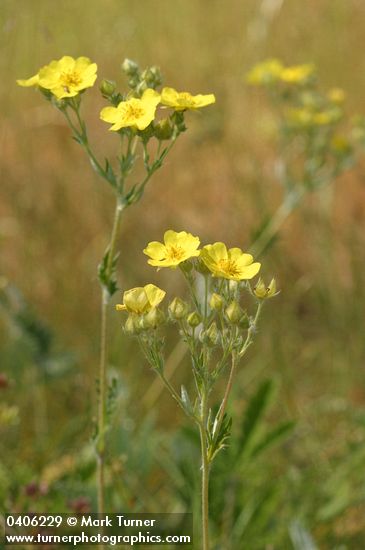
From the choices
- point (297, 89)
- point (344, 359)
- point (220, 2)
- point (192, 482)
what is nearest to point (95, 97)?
point (220, 2)

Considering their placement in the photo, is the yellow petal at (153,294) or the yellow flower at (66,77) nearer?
the yellow petal at (153,294)

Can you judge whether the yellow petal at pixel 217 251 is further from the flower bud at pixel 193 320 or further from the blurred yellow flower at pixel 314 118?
the blurred yellow flower at pixel 314 118

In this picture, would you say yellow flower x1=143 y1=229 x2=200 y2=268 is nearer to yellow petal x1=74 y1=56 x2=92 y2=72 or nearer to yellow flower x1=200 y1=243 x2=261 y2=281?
yellow flower x1=200 y1=243 x2=261 y2=281

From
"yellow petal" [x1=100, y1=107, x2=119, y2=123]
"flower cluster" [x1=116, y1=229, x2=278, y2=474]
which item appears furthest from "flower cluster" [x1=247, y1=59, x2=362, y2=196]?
"flower cluster" [x1=116, y1=229, x2=278, y2=474]

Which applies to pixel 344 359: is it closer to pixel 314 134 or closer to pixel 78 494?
pixel 314 134

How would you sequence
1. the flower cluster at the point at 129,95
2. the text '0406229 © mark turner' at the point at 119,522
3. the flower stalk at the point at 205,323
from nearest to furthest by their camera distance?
the flower stalk at the point at 205,323
the flower cluster at the point at 129,95
the text '0406229 © mark turner' at the point at 119,522

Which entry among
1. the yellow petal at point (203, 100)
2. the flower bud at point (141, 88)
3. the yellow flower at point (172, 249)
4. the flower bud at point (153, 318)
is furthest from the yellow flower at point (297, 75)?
the flower bud at point (153, 318)
